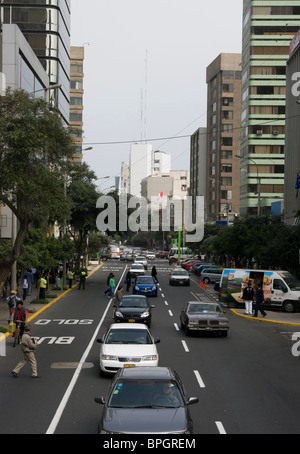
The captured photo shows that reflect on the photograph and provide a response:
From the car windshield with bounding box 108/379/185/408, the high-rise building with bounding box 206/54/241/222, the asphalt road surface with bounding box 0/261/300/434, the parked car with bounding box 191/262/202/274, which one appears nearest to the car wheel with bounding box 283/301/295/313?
the asphalt road surface with bounding box 0/261/300/434

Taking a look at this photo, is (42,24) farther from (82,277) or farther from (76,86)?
(76,86)

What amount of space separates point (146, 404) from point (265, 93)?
8989cm

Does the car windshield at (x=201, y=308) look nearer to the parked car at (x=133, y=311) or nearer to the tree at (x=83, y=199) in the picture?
the parked car at (x=133, y=311)

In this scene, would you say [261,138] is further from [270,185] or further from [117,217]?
[117,217]

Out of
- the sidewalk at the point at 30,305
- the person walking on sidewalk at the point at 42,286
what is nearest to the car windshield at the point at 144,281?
the sidewalk at the point at 30,305

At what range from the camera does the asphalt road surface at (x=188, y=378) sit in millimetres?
12133

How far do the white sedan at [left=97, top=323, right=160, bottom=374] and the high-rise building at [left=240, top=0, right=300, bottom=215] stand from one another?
76196 millimetres

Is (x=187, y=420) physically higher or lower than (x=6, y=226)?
lower

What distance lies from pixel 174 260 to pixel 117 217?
152 ft

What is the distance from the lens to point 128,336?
17.6 meters

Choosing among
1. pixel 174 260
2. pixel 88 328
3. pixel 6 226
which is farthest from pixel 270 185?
pixel 88 328

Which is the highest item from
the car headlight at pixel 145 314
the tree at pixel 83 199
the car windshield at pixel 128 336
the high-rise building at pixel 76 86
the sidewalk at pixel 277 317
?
the high-rise building at pixel 76 86

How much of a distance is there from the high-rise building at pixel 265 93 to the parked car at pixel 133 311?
66.6m
